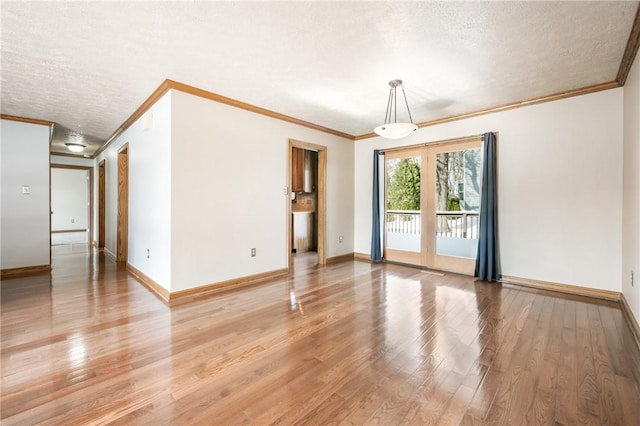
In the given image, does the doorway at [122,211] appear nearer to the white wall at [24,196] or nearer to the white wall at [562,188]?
the white wall at [24,196]

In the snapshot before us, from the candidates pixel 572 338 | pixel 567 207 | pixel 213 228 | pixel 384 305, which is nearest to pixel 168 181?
pixel 213 228

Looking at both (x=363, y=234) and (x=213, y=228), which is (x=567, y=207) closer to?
(x=363, y=234)

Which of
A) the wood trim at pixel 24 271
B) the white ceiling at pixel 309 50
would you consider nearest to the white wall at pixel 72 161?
the wood trim at pixel 24 271

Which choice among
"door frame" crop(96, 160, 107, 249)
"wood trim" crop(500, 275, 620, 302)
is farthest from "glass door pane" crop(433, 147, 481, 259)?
"door frame" crop(96, 160, 107, 249)

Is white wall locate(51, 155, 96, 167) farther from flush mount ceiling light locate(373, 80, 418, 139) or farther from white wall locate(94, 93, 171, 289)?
flush mount ceiling light locate(373, 80, 418, 139)

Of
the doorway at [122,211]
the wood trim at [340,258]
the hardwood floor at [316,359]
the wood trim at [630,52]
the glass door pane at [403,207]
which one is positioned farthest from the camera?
the wood trim at [340,258]

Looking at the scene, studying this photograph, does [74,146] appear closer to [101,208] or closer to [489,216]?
[101,208]

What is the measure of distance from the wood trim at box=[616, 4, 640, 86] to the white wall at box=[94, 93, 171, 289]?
445 cm

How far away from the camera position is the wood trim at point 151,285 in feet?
11.1

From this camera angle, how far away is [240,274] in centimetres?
398

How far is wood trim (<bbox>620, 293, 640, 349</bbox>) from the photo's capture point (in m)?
2.38

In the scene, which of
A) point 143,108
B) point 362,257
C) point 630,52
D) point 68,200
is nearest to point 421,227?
point 362,257

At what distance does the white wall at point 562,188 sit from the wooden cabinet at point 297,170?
132 inches

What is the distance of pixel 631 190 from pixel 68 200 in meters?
14.3
